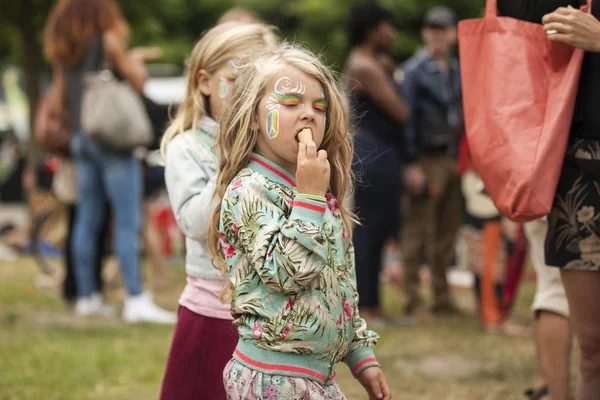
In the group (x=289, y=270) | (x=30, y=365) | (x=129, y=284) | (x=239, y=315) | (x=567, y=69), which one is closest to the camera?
(x=289, y=270)

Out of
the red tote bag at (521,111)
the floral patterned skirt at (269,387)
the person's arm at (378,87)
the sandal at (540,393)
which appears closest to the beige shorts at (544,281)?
the sandal at (540,393)

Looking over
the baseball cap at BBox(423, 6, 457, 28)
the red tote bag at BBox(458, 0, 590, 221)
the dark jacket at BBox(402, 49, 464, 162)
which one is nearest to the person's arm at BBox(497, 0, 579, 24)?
the red tote bag at BBox(458, 0, 590, 221)

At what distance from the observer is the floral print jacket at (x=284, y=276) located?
2428 millimetres

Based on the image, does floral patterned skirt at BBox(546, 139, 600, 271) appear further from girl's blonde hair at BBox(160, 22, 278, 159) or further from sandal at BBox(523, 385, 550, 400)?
sandal at BBox(523, 385, 550, 400)

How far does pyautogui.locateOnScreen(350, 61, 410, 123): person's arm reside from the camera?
6676 millimetres

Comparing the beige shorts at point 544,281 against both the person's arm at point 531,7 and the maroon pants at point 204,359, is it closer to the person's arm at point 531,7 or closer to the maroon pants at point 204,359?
the person's arm at point 531,7

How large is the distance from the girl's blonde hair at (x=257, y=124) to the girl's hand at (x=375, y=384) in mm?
421

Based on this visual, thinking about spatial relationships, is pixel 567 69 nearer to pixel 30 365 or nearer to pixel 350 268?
pixel 350 268

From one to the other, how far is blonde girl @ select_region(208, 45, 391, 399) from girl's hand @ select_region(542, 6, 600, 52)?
0.76 m

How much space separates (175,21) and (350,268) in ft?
86.1

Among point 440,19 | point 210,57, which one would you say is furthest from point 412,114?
point 210,57

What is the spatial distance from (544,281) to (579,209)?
977 millimetres

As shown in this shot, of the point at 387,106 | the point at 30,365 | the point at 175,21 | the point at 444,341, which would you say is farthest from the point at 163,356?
the point at 175,21

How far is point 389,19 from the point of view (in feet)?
23.0
